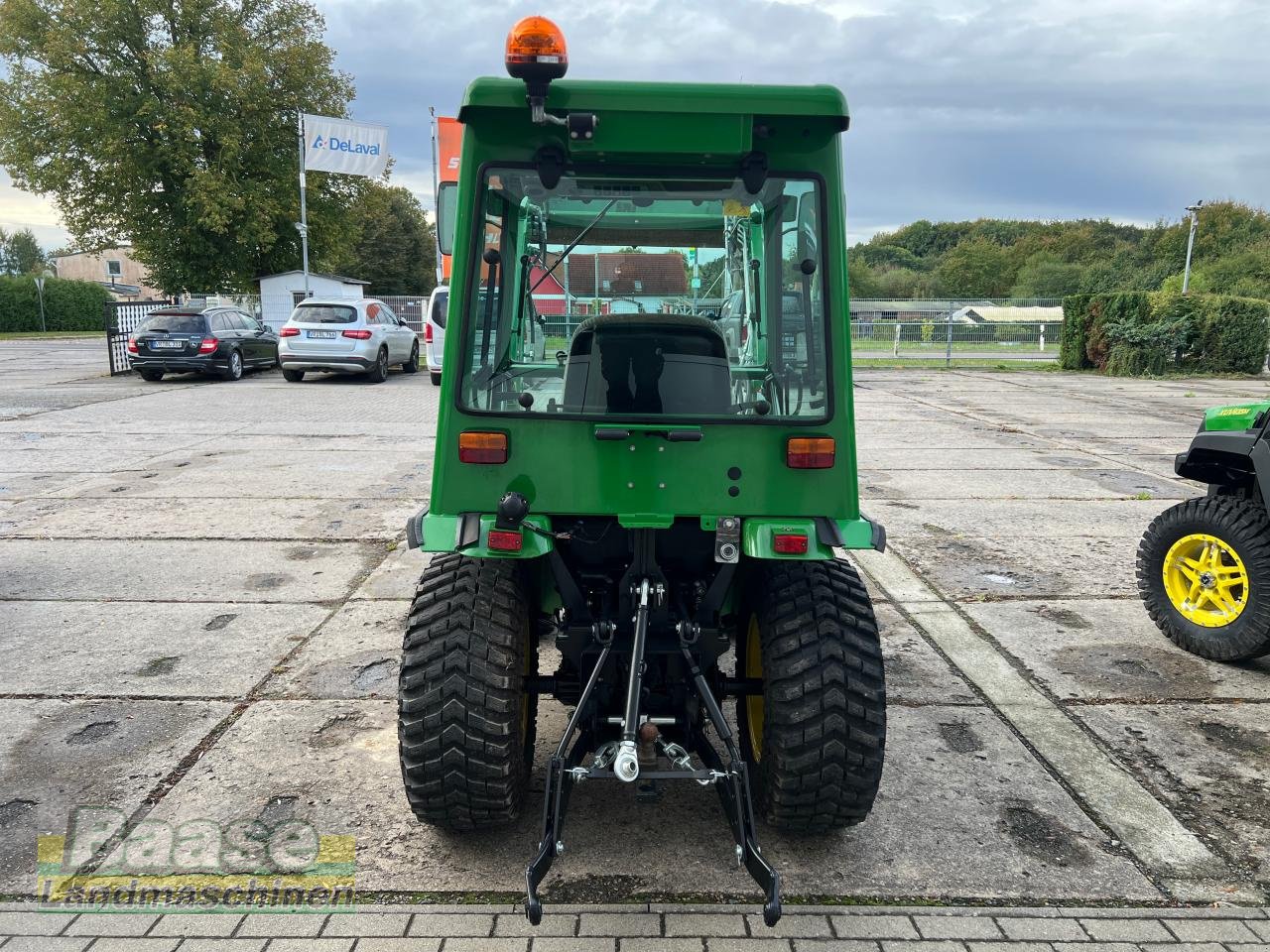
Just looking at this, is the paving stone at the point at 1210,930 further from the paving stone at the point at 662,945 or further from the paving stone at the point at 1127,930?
the paving stone at the point at 662,945

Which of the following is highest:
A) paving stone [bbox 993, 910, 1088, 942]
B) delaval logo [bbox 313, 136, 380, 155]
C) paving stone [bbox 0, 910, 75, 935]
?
delaval logo [bbox 313, 136, 380, 155]

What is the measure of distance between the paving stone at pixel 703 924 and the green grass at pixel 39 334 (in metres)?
42.2

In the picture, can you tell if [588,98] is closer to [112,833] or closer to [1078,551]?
[112,833]

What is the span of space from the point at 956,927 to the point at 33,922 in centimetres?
260

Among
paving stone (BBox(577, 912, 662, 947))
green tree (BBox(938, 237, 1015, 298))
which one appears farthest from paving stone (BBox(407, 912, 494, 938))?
green tree (BBox(938, 237, 1015, 298))

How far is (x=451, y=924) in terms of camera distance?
2.73 meters

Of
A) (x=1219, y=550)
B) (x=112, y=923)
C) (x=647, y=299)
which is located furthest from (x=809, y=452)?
(x=1219, y=550)

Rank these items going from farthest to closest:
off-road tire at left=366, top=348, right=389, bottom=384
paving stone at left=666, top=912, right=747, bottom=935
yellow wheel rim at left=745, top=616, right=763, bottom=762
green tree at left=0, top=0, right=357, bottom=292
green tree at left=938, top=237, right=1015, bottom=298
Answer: green tree at left=938, top=237, right=1015, bottom=298 < green tree at left=0, top=0, right=357, bottom=292 < off-road tire at left=366, top=348, right=389, bottom=384 < yellow wheel rim at left=745, top=616, right=763, bottom=762 < paving stone at left=666, top=912, right=747, bottom=935

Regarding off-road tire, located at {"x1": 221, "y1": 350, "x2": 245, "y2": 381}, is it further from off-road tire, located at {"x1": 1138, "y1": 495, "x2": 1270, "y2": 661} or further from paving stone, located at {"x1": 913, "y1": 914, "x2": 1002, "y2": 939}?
paving stone, located at {"x1": 913, "y1": 914, "x2": 1002, "y2": 939}

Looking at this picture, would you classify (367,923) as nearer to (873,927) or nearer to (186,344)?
(873,927)

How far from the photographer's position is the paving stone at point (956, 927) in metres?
2.71

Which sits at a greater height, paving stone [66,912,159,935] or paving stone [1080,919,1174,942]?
paving stone [66,912,159,935]

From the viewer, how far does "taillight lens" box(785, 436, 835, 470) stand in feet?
9.34

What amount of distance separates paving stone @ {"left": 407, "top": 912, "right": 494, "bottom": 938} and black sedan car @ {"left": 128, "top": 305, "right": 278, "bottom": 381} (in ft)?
57.8
